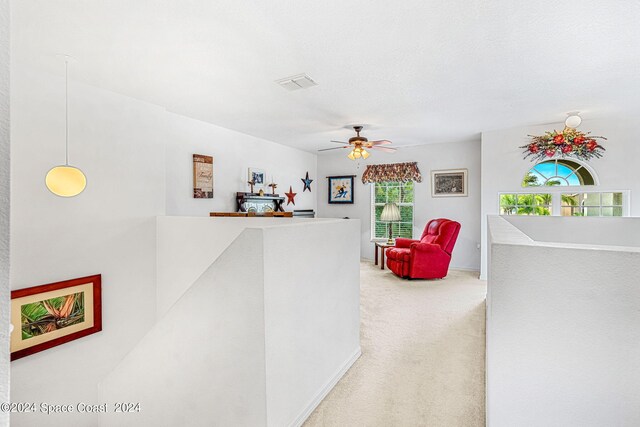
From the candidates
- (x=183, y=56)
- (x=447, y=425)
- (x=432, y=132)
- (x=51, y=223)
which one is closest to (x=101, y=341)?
(x=51, y=223)

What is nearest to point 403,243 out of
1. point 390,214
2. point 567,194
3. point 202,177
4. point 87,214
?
point 390,214

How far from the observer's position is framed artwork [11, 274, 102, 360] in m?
2.47

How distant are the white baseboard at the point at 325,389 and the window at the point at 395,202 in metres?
4.24

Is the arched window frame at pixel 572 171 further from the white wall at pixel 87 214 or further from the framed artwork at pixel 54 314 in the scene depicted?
the framed artwork at pixel 54 314

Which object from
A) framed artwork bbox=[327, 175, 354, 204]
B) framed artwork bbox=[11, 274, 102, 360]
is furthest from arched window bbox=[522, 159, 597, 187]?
framed artwork bbox=[11, 274, 102, 360]

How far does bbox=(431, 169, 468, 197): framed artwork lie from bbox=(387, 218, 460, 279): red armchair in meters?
0.90

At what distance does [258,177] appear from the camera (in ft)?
18.1

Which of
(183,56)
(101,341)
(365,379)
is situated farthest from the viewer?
(101,341)

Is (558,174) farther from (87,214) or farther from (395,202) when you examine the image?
(87,214)

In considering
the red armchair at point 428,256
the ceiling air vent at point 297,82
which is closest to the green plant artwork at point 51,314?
the ceiling air vent at point 297,82

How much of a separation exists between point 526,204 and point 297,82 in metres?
4.11

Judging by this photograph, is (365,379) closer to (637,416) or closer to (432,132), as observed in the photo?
(637,416)

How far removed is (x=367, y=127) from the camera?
476cm

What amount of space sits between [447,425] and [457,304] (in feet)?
7.55
